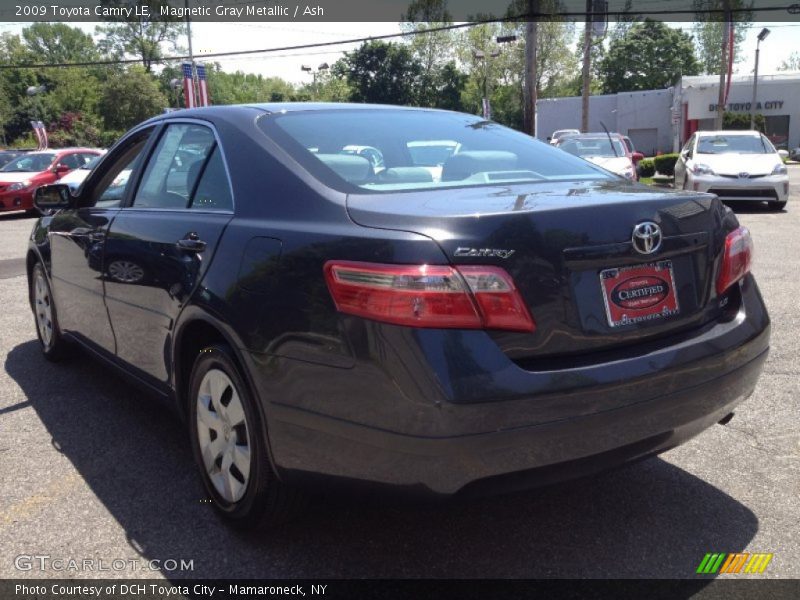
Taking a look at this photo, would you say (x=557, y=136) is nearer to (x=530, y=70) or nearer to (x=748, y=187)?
(x=530, y=70)

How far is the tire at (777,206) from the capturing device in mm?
13945

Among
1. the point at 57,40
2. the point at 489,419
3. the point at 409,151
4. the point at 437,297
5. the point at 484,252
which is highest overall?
the point at 57,40

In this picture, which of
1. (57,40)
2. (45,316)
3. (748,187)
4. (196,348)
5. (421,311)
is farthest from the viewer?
(57,40)

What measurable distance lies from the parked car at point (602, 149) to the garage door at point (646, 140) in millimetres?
42182

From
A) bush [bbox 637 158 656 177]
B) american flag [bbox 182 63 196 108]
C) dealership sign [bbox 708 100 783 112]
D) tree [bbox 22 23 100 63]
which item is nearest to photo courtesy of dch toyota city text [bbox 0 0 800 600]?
american flag [bbox 182 63 196 108]

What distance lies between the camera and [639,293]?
2.44 metres

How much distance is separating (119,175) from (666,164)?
27.0 meters

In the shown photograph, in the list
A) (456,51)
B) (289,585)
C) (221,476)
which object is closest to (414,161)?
(221,476)

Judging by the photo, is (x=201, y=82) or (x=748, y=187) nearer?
(x=748, y=187)

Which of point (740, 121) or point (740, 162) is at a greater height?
point (740, 162)

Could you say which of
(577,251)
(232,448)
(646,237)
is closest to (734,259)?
(646,237)

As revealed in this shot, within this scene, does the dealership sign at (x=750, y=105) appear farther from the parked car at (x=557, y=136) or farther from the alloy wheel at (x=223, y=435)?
the alloy wheel at (x=223, y=435)

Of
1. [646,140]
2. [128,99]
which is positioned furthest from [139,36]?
[646,140]

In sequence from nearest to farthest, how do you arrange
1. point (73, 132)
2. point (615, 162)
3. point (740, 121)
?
point (615, 162), point (740, 121), point (73, 132)
